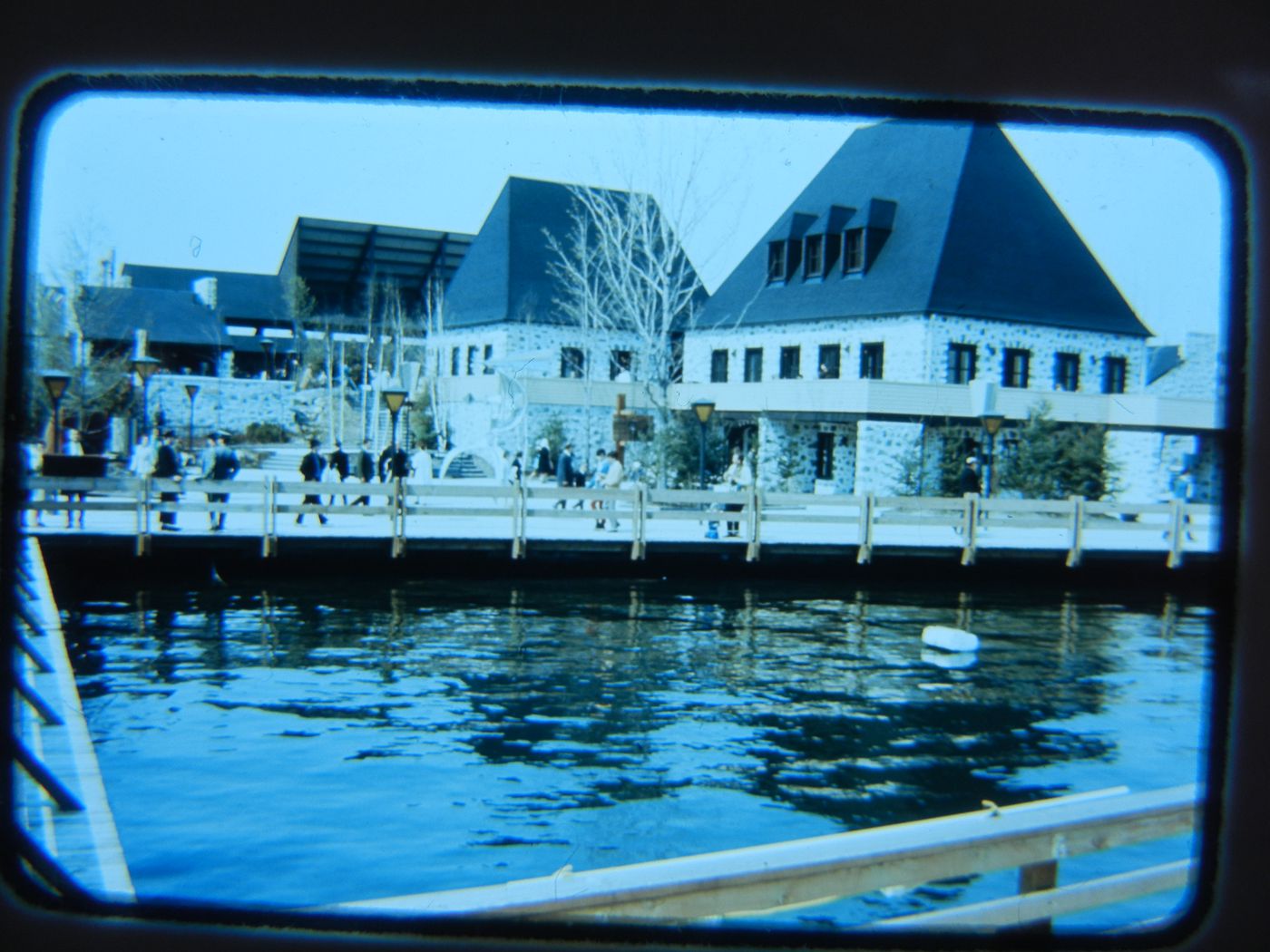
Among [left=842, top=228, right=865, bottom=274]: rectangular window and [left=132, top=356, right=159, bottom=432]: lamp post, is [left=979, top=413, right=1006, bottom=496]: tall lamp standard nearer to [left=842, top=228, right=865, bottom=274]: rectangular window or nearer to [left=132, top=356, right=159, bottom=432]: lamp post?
[left=842, top=228, right=865, bottom=274]: rectangular window

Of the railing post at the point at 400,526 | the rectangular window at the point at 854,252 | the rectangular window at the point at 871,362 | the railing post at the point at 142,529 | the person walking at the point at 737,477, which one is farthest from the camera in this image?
the person walking at the point at 737,477

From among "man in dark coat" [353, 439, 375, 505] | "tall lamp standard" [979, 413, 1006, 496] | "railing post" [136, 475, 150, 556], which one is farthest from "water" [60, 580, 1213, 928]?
"tall lamp standard" [979, 413, 1006, 496]

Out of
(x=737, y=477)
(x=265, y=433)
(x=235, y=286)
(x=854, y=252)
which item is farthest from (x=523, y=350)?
(x=235, y=286)

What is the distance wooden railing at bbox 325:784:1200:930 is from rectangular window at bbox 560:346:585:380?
29.1 feet

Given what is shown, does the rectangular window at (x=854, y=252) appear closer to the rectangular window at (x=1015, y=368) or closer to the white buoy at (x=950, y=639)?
the rectangular window at (x=1015, y=368)

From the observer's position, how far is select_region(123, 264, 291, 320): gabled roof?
125 inches

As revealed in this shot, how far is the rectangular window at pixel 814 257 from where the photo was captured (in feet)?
29.3

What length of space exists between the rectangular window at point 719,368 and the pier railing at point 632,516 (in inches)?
86.1

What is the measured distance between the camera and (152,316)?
3.17 metres

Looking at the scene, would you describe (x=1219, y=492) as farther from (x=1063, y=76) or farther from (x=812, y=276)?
(x=812, y=276)

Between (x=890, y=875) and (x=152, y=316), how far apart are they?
8.53 feet

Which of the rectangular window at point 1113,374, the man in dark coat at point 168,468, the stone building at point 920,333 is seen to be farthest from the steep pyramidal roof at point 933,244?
Answer: the man in dark coat at point 168,468

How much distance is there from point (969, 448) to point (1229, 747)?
958cm

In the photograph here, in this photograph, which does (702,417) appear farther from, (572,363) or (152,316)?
(152,316)
